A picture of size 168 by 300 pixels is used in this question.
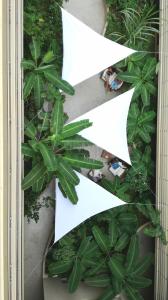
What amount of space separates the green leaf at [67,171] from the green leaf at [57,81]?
97 centimetres

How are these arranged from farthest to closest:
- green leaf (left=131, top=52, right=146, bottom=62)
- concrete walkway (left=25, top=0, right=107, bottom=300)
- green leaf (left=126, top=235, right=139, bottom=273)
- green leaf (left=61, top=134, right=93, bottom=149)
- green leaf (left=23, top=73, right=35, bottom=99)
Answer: concrete walkway (left=25, top=0, right=107, bottom=300)
green leaf (left=131, top=52, right=146, bottom=62)
green leaf (left=126, top=235, right=139, bottom=273)
green leaf (left=23, top=73, right=35, bottom=99)
green leaf (left=61, top=134, right=93, bottom=149)

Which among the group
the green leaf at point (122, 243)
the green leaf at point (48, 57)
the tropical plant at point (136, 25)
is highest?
the tropical plant at point (136, 25)

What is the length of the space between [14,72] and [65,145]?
3.68ft

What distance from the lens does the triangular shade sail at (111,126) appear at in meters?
5.61

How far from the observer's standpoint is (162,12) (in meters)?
6.15

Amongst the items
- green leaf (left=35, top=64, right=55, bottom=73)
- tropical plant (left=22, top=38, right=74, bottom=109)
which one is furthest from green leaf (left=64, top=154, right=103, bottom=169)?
green leaf (left=35, top=64, right=55, bottom=73)

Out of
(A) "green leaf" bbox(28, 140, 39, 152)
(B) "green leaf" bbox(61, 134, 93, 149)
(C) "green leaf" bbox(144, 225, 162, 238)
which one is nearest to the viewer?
(A) "green leaf" bbox(28, 140, 39, 152)

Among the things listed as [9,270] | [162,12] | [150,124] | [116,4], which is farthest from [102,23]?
[9,270]

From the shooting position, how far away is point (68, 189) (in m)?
5.40

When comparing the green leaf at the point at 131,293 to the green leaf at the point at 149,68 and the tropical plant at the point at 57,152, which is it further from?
the green leaf at the point at 149,68

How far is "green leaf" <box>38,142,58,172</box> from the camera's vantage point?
5.03 m

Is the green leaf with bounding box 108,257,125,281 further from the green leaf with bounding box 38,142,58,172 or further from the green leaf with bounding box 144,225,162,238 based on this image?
the green leaf with bounding box 38,142,58,172

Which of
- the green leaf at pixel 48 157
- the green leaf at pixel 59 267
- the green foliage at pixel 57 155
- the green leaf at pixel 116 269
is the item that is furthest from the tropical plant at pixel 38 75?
the green leaf at pixel 116 269

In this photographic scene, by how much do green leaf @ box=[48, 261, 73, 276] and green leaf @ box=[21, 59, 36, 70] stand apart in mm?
2683
